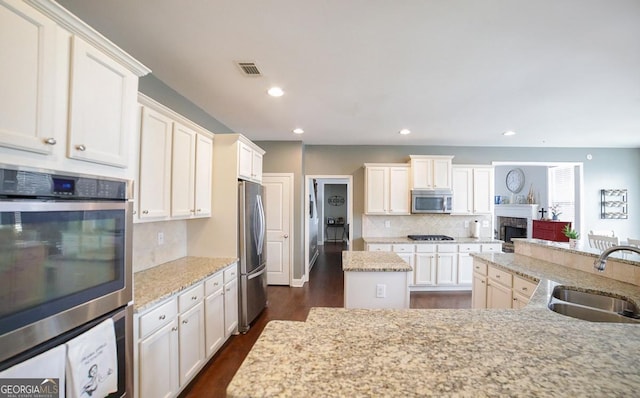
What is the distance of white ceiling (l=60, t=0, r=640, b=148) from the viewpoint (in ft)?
5.24

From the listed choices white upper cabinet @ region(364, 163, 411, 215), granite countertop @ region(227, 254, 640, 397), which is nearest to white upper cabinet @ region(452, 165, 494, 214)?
white upper cabinet @ region(364, 163, 411, 215)

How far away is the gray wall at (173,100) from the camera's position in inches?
93.9

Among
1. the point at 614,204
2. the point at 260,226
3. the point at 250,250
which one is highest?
the point at 614,204

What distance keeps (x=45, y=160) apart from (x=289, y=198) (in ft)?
12.4

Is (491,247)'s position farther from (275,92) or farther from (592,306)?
(275,92)

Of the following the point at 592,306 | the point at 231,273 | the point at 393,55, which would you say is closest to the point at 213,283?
the point at 231,273

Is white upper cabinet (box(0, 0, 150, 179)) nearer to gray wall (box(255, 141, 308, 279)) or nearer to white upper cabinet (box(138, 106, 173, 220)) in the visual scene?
white upper cabinet (box(138, 106, 173, 220))

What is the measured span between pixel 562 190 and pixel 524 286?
6226mm

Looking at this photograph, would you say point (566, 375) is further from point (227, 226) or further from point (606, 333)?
point (227, 226)

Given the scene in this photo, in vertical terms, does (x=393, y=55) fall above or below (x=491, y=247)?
above

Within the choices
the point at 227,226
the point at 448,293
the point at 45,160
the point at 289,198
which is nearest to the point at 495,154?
the point at 448,293

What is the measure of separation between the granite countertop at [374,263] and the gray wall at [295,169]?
2262 mm

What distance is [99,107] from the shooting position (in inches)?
49.9

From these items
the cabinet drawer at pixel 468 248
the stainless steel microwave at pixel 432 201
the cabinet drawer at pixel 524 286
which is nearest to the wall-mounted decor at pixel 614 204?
the cabinet drawer at pixel 468 248
